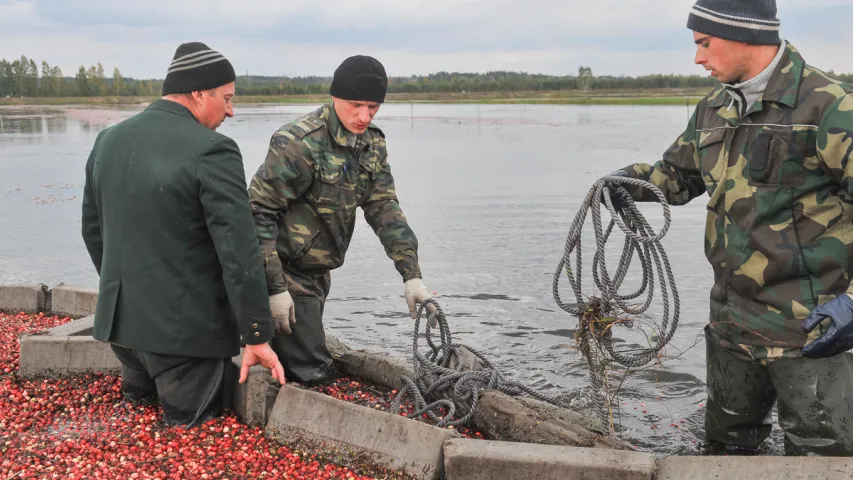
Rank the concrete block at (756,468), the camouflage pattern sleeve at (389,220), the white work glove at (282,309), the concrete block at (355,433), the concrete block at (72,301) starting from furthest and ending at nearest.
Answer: the concrete block at (72,301)
the camouflage pattern sleeve at (389,220)
the white work glove at (282,309)
the concrete block at (355,433)
the concrete block at (756,468)

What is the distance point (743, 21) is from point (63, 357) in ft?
15.2

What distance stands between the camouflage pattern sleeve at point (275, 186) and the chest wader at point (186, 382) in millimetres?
589

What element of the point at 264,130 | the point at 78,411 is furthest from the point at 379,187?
the point at 264,130

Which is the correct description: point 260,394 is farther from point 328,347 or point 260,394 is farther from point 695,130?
point 695,130

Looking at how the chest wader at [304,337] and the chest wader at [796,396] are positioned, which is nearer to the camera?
the chest wader at [796,396]

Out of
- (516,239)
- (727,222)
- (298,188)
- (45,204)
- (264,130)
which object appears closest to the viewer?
(727,222)

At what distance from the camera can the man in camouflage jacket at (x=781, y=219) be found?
367 centimetres

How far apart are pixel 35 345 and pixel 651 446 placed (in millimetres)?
4147

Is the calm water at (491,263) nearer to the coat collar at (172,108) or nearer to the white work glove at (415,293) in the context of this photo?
the white work glove at (415,293)

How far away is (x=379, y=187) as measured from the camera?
17.1 ft

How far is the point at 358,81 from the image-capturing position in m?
4.68

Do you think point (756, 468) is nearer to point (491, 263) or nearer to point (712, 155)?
point (712, 155)

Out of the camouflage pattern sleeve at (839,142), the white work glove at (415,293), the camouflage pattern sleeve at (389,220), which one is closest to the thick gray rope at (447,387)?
the white work glove at (415,293)

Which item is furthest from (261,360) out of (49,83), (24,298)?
(49,83)
